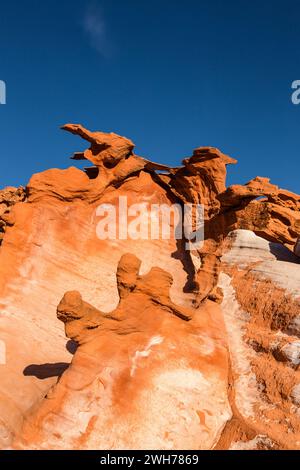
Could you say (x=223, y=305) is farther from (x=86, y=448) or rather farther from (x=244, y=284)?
(x=86, y=448)

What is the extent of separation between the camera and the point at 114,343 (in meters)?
3.78

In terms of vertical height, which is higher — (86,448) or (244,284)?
(244,284)

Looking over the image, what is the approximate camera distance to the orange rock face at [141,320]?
349cm

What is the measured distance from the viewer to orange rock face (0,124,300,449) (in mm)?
3490

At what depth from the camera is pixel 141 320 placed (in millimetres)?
3932

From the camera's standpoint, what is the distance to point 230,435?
3.66 m

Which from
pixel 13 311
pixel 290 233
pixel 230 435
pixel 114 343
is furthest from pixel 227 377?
pixel 290 233

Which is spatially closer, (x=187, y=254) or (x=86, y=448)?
(x=86, y=448)

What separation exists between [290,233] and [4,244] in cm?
1167

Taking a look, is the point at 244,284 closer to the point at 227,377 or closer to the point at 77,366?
the point at 227,377

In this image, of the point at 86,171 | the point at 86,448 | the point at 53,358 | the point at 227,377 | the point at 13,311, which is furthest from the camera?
the point at 86,171

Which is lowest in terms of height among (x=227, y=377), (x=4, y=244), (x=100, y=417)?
(x=100, y=417)

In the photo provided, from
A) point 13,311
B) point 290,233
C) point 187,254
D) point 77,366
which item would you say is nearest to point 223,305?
point 187,254

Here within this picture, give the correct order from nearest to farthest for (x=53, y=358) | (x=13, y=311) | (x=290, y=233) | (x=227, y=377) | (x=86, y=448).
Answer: (x=86, y=448) → (x=227, y=377) → (x=53, y=358) → (x=13, y=311) → (x=290, y=233)
